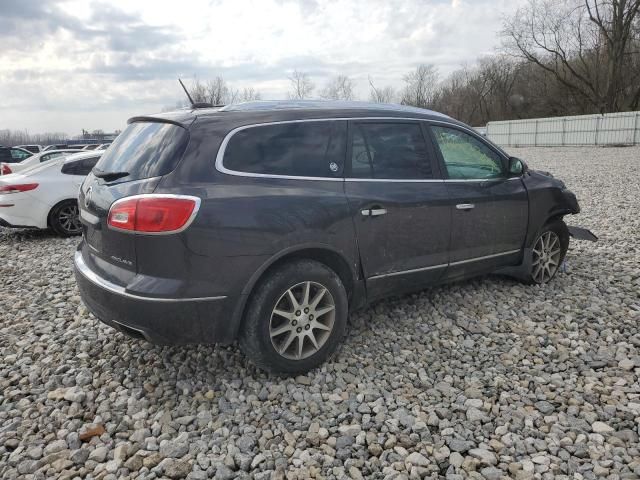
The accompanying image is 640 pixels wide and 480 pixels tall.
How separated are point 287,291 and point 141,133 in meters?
1.50

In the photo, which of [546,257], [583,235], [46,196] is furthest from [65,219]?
[583,235]

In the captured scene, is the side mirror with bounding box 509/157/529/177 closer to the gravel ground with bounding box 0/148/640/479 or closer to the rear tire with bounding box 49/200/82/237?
the gravel ground with bounding box 0/148/640/479

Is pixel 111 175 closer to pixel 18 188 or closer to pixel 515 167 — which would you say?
pixel 515 167

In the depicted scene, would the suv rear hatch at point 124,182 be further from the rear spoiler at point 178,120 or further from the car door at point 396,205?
the car door at point 396,205

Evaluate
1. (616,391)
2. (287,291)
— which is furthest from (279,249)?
(616,391)

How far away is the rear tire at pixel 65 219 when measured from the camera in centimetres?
833

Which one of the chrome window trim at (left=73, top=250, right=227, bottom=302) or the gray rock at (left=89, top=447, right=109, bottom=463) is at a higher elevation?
the chrome window trim at (left=73, top=250, right=227, bottom=302)

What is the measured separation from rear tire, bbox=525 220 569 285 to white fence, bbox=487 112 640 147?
30907 mm

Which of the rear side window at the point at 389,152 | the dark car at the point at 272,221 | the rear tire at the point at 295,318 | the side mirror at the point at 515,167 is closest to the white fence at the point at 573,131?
the side mirror at the point at 515,167

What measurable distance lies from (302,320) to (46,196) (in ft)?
22.0

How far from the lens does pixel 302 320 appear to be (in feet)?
10.9

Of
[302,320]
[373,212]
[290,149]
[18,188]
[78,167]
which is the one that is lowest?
[302,320]

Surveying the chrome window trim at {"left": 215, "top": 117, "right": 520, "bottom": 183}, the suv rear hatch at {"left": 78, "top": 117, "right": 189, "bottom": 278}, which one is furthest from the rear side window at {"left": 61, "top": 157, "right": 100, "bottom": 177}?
the chrome window trim at {"left": 215, "top": 117, "right": 520, "bottom": 183}

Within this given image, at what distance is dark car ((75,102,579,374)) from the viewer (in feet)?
9.46
